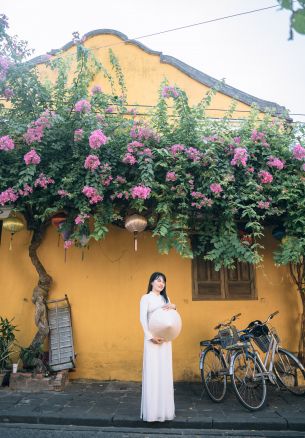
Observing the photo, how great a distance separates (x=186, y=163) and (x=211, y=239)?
1440 mm

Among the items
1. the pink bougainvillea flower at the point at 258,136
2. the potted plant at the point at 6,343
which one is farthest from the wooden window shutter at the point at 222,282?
the potted plant at the point at 6,343

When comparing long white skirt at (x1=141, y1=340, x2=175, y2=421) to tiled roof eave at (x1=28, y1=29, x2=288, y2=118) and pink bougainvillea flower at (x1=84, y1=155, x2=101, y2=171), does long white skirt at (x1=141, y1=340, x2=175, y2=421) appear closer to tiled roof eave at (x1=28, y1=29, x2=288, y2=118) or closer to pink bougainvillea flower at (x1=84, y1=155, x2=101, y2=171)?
pink bougainvillea flower at (x1=84, y1=155, x2=101, y2=171)

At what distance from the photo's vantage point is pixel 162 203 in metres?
5.95

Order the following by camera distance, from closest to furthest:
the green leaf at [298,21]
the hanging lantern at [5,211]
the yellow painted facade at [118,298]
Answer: the green leaf at [298,21], the hanging lantern at [5,211], the yellow painted facade at [118,298]

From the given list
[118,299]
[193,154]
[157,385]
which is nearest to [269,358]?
[157,385]

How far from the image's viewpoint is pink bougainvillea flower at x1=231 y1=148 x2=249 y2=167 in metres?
5.90

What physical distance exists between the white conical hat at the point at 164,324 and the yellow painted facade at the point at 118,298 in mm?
2444

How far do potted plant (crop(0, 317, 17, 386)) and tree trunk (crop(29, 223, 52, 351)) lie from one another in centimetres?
44

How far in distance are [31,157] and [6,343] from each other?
3.66 m

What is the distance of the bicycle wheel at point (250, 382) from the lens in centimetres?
526

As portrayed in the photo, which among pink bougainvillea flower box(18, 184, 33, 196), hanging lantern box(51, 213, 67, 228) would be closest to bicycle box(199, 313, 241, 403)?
hanging lantern box(51, 213, 67, 228)

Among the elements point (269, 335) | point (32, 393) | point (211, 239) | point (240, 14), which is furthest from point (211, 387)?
point (240, 14)

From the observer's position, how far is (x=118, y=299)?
285 inches

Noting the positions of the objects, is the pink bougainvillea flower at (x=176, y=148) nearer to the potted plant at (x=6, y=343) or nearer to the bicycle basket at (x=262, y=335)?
the bicycle basket at (x=262, y=335)
